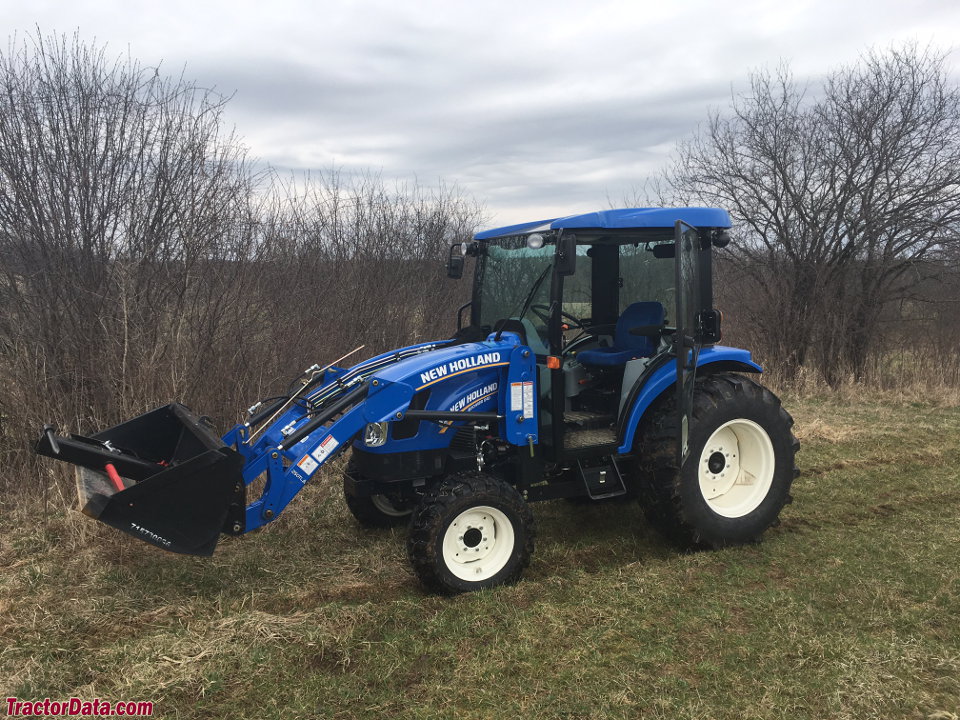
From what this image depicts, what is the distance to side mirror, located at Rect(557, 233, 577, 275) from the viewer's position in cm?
369

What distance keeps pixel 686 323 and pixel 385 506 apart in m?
2.30

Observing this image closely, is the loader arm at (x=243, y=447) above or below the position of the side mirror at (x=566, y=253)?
below

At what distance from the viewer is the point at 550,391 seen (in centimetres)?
409

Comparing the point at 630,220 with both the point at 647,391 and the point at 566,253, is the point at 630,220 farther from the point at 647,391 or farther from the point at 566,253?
the point at 647,391

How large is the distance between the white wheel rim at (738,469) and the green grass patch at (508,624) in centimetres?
29

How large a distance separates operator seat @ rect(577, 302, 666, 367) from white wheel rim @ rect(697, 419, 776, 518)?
72 centimetres

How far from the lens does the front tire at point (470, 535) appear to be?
368cm

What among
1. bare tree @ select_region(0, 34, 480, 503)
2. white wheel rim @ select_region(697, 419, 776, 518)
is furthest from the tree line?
white wheel rim @ select_region(697, 419, 776, 518)

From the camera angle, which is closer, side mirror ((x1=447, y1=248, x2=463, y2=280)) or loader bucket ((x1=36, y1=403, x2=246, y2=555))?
loader bucket ((x1=36, y1=403, x2=246, y2=555))

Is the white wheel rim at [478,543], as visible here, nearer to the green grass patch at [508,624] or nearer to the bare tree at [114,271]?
the green grass patch at [508,624]

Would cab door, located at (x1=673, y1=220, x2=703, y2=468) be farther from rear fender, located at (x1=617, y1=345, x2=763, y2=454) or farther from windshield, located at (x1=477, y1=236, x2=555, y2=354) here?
windshield, located at (x1=477, y1=236, x2=555, y2=354)

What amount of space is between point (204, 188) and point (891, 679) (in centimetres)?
556

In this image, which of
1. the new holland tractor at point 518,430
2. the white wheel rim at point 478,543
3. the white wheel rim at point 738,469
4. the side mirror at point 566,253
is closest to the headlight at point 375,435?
the new holland tractor at point 518,430

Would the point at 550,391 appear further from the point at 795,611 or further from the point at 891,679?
the point at 891,679
